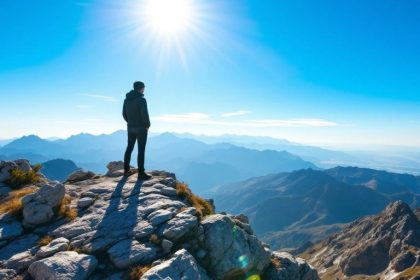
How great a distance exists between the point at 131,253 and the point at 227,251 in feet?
16.3

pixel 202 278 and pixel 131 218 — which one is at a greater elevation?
pixel 131 218

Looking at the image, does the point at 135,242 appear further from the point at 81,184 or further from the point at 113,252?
the point at 81,184

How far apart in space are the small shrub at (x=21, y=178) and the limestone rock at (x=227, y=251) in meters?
14.9

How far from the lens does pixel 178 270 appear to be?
13.1 metres

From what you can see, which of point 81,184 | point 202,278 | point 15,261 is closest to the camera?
point 15,261

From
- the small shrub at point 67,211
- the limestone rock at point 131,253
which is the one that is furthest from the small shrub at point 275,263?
the small shrub at point 67,211

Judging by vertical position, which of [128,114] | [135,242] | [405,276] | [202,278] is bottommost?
[405,276]

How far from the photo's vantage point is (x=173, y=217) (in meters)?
16.9

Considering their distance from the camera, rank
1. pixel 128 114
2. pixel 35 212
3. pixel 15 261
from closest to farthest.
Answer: pixel 15 261
pixel 35 212
pixel 128 114

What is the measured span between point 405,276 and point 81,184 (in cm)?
15274

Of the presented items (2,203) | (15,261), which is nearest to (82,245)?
(15,261)

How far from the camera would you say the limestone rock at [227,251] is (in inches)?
611

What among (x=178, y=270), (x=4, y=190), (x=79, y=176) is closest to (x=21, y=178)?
(x=4, y=190)

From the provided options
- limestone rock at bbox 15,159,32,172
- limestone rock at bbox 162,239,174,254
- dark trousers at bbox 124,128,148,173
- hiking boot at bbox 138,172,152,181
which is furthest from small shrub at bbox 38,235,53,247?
limestone rock at bbox 15,159,32,172
